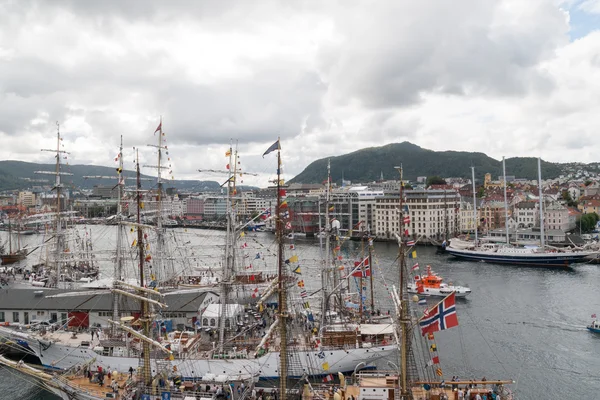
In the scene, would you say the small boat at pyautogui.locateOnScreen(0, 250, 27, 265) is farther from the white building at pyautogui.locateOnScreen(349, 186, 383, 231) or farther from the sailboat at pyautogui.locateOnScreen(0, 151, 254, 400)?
the white building at pyautogui.locateOnScreen(349, 186, 383, 231)

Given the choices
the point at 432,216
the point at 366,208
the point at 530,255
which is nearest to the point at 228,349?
the point at 530,255

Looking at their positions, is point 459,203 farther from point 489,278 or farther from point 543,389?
point 543,389

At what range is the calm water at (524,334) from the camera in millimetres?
25002

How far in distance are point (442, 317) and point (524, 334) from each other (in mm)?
17964

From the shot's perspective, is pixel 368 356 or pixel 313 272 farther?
pixel 313 272

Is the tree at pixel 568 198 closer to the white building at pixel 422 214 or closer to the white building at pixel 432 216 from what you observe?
the white building at pixel 422 214

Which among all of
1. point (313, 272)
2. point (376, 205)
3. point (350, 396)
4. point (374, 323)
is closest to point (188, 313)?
point (374, 323)

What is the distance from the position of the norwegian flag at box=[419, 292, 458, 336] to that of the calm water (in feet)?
27.5

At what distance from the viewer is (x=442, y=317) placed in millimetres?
18172

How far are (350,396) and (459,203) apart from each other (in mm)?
87341

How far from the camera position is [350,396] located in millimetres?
18922

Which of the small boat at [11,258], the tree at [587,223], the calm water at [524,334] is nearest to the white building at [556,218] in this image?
the tree at [587,223]

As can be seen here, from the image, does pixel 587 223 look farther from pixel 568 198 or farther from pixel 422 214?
pixel 422 214

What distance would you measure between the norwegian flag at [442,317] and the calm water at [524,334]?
27.5ft
